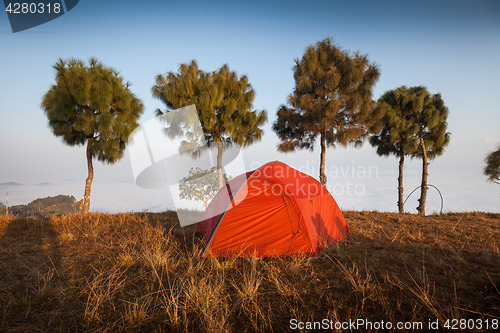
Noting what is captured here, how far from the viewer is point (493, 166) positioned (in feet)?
68.9

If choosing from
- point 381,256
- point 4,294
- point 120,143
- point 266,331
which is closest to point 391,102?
point 381,256

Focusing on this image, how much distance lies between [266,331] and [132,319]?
1528mm

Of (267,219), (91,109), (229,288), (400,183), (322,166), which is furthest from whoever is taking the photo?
(400,183)

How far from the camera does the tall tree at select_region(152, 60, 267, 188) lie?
19141 millimetres

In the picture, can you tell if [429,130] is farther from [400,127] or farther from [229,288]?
[229,288]

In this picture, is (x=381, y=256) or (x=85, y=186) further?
(x=85, y=186)

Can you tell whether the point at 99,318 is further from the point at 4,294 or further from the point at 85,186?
the point at 85,186

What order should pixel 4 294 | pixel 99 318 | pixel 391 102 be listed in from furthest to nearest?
1. pixel 391 102
2. pixel 4 294
3. pixel 99 318

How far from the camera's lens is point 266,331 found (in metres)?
2.71

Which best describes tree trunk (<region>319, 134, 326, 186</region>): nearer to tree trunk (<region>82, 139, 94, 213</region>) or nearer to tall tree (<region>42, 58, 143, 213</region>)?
tall tree (<region>42, 58, 143, 213</region>)

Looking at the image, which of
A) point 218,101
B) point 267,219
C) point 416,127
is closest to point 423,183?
point 416,127

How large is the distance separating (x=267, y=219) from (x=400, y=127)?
19574 mm

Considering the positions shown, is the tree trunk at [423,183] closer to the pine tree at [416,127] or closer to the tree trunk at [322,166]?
the pine tree at [416,127]

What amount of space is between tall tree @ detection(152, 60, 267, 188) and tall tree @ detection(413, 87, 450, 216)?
13.1 meters
